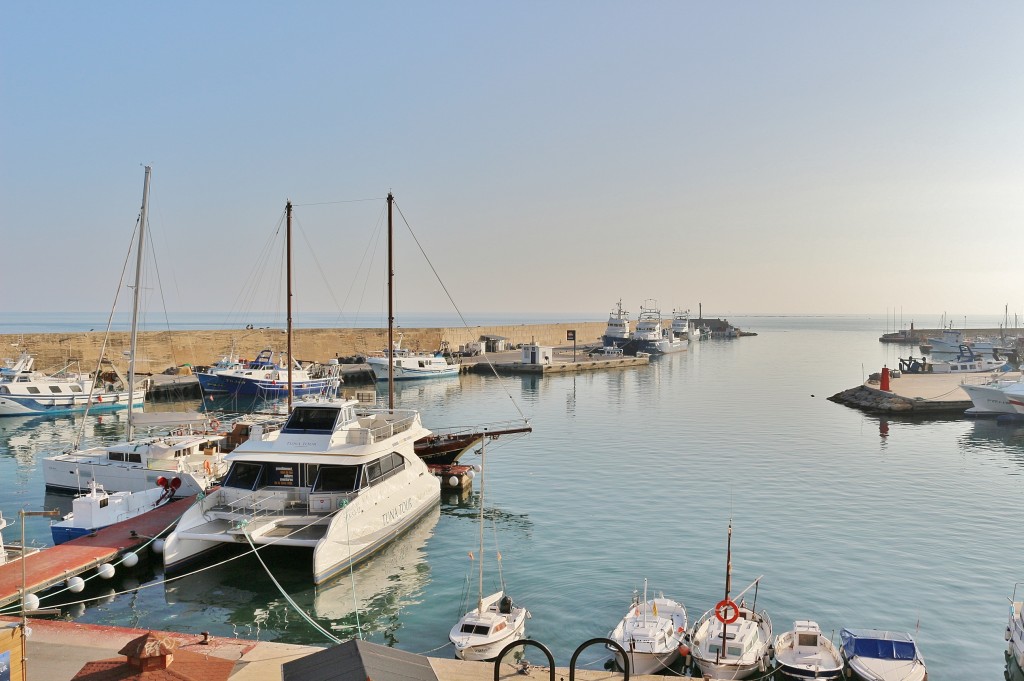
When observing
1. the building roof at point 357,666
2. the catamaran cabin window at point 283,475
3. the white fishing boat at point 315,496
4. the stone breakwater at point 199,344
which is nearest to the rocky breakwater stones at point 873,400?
the white fishing boat at point 315,496

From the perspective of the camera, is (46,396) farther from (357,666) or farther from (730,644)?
(357,666)

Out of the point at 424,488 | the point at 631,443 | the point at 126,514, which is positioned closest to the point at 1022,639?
the point at 424,488

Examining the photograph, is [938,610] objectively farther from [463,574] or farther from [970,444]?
[970,444]

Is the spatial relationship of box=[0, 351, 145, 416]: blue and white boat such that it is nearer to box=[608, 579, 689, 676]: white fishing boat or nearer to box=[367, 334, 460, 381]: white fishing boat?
box=[367, 334, 460, 381]: white fishing boat

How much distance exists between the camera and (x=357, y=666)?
8.31 m

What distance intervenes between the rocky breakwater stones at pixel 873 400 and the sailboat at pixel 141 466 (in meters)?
49.7

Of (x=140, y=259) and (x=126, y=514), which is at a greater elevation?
(x=140, y=259)

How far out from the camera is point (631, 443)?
139 feet

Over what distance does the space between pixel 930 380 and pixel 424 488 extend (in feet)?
217

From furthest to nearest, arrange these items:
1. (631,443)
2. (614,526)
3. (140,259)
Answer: (631,443)
(140,259)
(614,526)

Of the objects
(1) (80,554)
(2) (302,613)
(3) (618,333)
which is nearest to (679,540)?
(2) (302,613)

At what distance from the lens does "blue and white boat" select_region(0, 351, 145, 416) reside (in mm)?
52031

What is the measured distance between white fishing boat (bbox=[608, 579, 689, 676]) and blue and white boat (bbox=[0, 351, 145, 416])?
44796mm

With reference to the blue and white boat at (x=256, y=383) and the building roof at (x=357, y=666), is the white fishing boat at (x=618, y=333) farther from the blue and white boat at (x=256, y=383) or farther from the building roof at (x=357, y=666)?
the building roof at (x=357, y=666)
